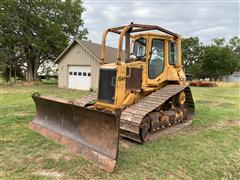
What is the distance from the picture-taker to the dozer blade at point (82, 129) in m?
3.90

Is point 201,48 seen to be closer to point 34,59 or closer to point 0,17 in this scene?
point 34,59

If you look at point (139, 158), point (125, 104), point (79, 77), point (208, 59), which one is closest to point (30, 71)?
point (79, 77)

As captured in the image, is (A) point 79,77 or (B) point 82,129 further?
(A) point 79,77

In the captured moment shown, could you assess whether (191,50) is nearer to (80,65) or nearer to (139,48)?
(80,65)

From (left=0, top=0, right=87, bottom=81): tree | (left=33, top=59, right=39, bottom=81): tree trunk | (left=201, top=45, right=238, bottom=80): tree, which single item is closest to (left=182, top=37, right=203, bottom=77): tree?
(left=201, top=45, right=238, bottom=80): tree

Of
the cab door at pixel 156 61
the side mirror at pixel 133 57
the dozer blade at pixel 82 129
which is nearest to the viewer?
the dozer blade at pixel 82 129

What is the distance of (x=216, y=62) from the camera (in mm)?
42375

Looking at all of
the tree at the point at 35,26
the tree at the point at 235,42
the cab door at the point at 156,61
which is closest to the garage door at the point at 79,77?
the tree at the point at 35,26

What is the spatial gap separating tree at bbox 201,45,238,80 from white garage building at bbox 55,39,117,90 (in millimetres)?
28862

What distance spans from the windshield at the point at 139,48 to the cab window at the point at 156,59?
24 cm

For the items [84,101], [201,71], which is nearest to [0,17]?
[84,101]

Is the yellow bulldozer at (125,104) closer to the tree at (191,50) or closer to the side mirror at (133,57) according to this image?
the side mirror at (133,57)

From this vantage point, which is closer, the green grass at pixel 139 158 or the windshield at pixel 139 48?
the green grass at pixel 139 158

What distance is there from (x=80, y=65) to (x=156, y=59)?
1367cm
